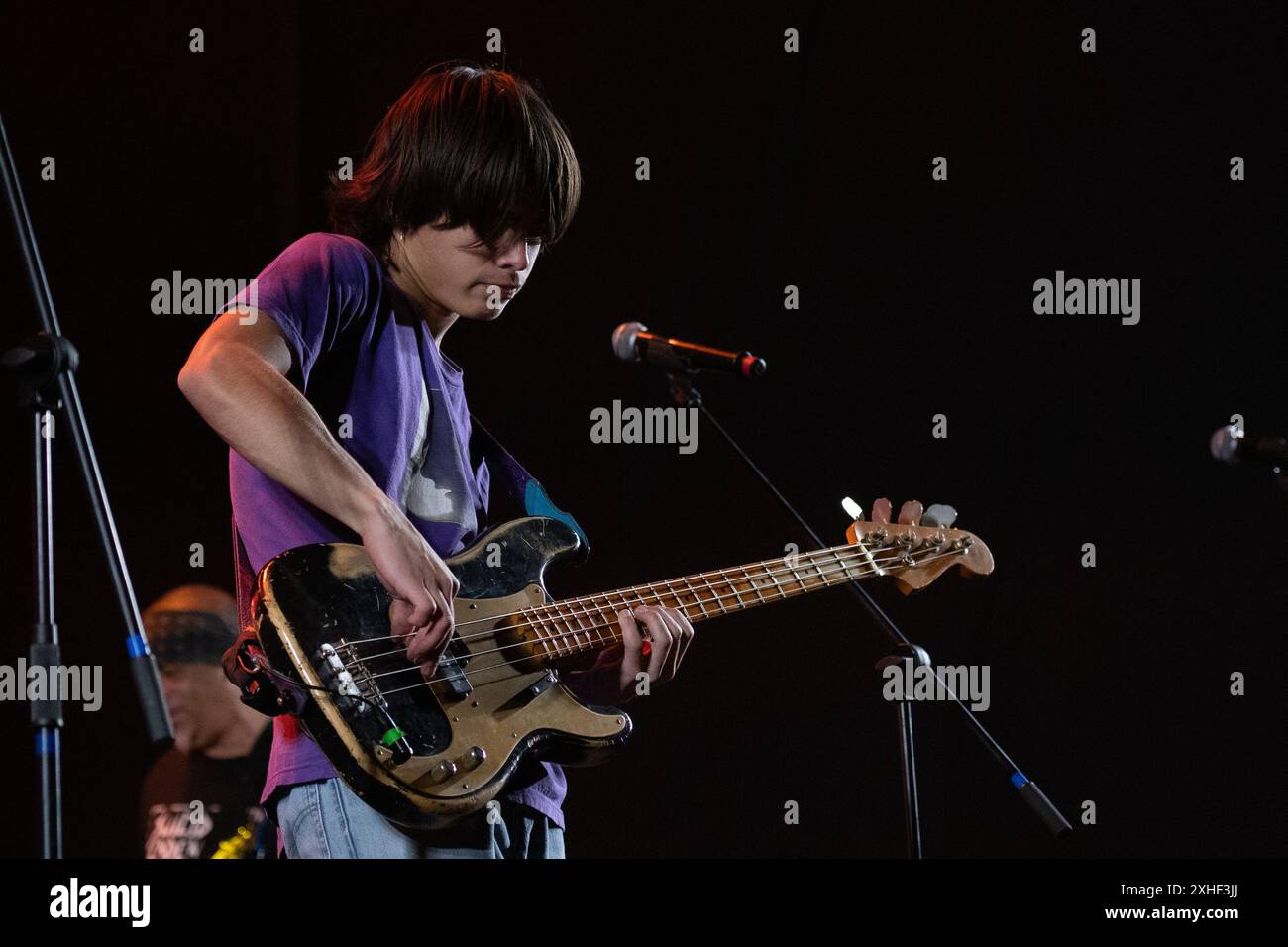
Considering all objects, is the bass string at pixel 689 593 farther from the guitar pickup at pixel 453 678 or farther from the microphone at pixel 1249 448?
the microphone at pixel 1249 448

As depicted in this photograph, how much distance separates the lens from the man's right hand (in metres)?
1.71

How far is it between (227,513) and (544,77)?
5.63 ft

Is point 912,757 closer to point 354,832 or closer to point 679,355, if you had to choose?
point 679,355

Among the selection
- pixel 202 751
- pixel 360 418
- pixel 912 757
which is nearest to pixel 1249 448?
pixel 912 757

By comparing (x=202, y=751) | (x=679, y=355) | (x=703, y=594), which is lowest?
(x=202, y=751)

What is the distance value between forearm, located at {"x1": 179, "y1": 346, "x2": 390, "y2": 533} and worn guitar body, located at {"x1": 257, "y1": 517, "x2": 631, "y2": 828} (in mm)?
107

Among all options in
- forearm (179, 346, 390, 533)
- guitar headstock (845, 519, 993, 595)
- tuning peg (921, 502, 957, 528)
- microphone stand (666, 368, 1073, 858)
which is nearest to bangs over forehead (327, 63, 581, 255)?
forearm (179, 346, 390, 533)

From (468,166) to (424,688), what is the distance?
0.90m

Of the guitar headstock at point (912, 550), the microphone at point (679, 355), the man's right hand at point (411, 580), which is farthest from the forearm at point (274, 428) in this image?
the guitar headstock at point (912, 550)

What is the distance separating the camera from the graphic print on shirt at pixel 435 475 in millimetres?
1994

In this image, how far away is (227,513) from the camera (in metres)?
3.79

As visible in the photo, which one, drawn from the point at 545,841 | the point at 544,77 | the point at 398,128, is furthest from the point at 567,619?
the point at 544,77

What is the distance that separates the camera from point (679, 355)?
2746 mm

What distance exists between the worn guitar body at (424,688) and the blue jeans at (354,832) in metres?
0.04
